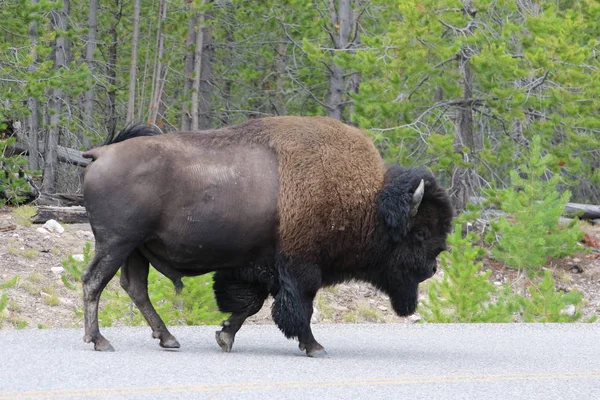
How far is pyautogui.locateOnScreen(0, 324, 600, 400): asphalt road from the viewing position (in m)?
5.79

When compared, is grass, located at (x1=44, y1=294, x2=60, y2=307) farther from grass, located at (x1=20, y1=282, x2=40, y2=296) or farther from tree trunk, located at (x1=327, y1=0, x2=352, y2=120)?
tree trunk, located at (x1=327, y1=0, x2=352, y2=120)

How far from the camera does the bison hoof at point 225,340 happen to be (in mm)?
7727

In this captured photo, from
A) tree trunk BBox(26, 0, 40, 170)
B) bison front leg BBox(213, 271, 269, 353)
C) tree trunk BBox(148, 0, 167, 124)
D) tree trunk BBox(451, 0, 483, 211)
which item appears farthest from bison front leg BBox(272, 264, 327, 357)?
tree trunk BBox(148, 0, 167, 124)

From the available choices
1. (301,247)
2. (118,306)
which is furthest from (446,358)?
(118,306)

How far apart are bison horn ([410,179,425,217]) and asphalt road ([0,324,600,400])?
1172 millimetres

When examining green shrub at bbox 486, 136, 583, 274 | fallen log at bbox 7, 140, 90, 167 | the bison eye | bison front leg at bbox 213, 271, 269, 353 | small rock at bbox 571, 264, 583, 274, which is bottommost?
small rock at bbox 571, 264, 583, 274

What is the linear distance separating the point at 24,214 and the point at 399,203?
421 inches

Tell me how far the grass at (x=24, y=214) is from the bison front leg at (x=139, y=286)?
355 inches

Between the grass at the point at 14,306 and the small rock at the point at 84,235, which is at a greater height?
the small rock at the point at 84,235

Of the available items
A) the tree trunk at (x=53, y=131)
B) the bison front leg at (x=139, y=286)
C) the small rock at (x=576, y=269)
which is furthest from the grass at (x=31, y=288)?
the small rock at (x=576, y=269)

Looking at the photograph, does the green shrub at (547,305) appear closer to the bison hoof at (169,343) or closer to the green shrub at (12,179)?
the bison hoof at (169,343)

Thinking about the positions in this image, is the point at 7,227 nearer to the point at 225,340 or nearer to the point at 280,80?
the point at 225,340

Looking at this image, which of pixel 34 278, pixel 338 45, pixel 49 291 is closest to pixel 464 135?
pixel 338 45

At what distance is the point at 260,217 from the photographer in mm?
7629
